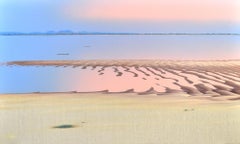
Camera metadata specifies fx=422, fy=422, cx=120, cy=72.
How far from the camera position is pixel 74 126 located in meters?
2.22

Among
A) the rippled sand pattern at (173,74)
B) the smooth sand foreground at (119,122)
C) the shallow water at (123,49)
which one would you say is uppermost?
the shallow water at (123,49)

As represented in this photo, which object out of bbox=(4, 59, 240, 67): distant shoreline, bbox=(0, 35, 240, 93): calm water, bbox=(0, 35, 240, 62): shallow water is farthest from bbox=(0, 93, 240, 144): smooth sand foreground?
bbox=(4, 59, 240, 67): distant shoreline

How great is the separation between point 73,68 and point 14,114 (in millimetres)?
2423

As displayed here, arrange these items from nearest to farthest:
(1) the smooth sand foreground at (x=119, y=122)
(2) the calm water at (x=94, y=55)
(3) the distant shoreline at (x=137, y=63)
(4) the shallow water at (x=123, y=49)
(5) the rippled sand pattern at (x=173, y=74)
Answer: (1) the smooth sand foreground at (x=119, y=122), (2) the calm water at (x=94, y=55), (4) the shallow water at (x=123, y=49), (5) the rippled sand pattern at (x=173, y=74), (3) the distant shoreline at (x=137, y=63)

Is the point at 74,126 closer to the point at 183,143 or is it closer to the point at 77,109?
the point at 77,109

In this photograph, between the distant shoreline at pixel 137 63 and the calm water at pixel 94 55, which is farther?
the distant shoreline at pixel 137 63

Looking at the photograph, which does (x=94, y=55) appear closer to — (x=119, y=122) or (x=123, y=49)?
(x=123, y=49)

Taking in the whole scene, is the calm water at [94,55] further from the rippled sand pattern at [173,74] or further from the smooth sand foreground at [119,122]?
the smooth sand foreground at [119,122]

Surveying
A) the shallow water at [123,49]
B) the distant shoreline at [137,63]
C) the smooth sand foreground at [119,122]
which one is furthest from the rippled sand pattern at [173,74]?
the smooth sand foreground at [119,122]

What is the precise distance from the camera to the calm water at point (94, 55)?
3053 millimetres

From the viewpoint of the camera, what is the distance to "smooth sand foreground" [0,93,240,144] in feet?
6.62

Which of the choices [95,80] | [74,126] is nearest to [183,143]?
[74,126]

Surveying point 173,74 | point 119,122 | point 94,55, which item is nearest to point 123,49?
point 94,55

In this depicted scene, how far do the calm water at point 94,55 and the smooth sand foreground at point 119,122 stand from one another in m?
0.40
